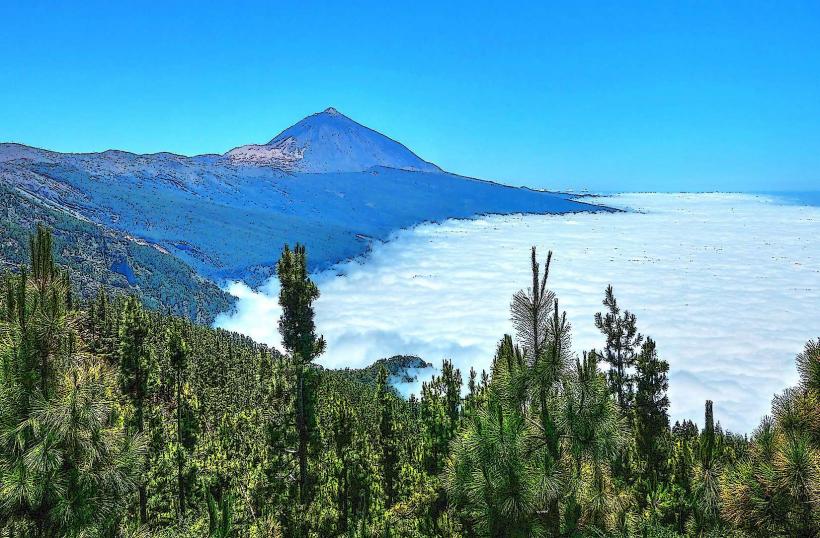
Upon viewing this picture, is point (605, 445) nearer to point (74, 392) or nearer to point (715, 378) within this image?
point (74, 392)

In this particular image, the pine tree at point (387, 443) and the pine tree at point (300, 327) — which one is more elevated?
the pine tree at point (300, 327)

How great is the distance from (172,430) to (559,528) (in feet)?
171

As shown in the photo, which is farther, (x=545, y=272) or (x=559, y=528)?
(x=559, y=528)

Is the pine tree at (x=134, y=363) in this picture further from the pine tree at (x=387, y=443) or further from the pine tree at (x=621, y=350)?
the pine tree at (x=621, y=350)

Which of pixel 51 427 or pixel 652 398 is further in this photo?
pixel 652 398

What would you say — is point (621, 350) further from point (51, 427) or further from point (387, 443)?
point (51, 427)

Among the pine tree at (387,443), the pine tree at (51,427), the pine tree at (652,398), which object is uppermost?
the pine tree at (51,427)

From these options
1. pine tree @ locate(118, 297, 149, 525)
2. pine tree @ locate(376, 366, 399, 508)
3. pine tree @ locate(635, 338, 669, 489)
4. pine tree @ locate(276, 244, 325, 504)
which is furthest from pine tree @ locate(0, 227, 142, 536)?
pine tree @ locate(376, 366, 399, 508)

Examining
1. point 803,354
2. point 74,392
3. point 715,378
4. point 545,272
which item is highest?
point 545,272

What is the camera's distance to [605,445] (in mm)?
11508

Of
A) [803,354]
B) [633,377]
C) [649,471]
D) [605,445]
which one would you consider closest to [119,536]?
[605,445]

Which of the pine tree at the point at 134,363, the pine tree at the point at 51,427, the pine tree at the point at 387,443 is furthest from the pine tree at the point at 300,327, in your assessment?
the pine tree at the point at 51,427

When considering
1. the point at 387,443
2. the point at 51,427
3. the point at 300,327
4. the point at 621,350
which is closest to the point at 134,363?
the point at 300,327

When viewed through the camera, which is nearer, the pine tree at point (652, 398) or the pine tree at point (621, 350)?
the pine tree at point (652, 398)
